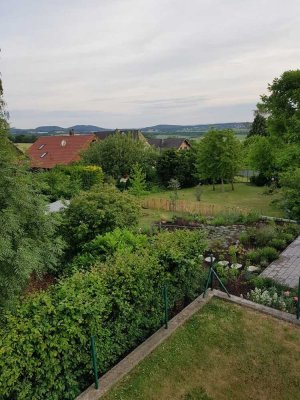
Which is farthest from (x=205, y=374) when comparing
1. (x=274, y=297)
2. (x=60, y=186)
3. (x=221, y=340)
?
(x=60, y=186)

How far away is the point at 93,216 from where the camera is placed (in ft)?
34.6

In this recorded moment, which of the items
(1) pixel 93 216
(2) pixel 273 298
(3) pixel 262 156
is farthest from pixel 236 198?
(2) pixel 273 298

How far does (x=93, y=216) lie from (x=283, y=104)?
1711 centimetres

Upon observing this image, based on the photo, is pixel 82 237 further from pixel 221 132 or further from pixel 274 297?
pixel 221 132

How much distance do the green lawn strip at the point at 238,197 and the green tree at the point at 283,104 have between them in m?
4.97

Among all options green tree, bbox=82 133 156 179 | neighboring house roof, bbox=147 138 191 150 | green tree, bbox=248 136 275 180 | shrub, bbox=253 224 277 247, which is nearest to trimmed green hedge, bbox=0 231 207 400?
shrub, bbox=253 224 277 247

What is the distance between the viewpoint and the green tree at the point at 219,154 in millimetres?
27717

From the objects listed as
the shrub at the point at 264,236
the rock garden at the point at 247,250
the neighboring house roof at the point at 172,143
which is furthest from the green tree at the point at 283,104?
the neighboring house roof at the point at 172,143

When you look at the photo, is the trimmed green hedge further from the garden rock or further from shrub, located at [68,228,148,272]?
the garden rock

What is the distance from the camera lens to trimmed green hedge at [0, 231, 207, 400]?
4371mm

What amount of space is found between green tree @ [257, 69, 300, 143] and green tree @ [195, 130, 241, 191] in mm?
4712

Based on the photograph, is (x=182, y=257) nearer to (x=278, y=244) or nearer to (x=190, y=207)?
(x=278, y=244)

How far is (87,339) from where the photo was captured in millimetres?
5086

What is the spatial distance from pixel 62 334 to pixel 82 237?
5.96m
